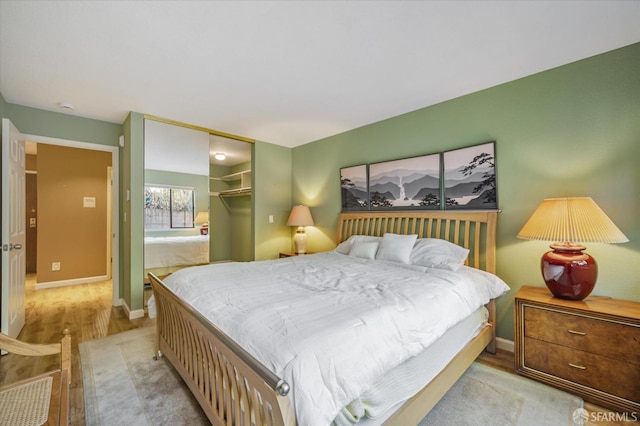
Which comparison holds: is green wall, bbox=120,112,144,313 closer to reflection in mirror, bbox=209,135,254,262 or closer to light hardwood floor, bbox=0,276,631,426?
light hardwood floor, bbox=0,276,631,426

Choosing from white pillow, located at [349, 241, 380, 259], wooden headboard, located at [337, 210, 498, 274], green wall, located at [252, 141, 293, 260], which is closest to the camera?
wooden headboard, located at [337, 210, 498, 274]

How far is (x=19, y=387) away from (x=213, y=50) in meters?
2.30

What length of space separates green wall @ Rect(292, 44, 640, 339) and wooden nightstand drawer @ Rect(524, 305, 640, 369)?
1.65 ft

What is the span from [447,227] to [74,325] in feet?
14.1

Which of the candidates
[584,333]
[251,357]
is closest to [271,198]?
[251,357]

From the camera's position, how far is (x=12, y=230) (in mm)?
2668

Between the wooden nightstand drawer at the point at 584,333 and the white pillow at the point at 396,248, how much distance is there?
101cm

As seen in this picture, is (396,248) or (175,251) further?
(175,251)

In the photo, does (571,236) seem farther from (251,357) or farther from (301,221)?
(301,221)

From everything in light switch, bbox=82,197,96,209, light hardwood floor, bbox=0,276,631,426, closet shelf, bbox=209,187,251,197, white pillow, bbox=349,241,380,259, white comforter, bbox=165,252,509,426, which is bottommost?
light hardwood floor, bbox=0,276,631,426

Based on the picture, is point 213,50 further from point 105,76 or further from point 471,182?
point 471,182

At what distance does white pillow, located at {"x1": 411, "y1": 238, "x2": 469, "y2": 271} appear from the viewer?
2441 mm

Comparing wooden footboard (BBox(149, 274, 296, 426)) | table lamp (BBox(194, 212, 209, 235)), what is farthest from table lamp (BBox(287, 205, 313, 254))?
wooden footboard (BBox(149, 274, 296, 426))

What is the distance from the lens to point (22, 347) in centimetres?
133
